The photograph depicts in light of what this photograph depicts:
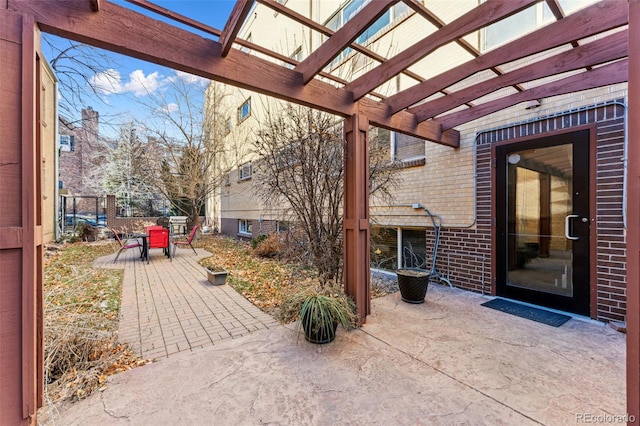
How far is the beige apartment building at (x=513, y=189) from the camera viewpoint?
3.51 meters

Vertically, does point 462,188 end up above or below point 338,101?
below

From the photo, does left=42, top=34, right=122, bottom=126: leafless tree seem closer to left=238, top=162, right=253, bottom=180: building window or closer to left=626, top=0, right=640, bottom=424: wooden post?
left=238, top=162, right=253, bottom=180: building window

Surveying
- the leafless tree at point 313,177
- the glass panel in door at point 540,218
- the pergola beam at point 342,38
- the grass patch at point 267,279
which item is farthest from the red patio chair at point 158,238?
the glass panel in door at point 540,218

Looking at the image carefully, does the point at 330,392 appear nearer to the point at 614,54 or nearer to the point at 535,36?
the point at 535,36

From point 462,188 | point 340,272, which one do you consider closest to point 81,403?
point 340,272

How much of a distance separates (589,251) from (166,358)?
5154mm

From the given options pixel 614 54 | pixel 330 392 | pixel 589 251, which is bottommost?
pixel 330 392

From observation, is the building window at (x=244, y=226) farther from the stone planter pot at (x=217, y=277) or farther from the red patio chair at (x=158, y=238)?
the stone planter pot at (x=217, y=277)

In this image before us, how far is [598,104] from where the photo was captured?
3.55 meters

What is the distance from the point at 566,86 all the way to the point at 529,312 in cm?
297

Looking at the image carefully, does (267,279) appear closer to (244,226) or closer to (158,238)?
(158,238)

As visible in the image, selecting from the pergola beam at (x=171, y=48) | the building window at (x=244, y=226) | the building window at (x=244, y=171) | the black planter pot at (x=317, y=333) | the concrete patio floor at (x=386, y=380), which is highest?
the building window at (x=244, y=171)

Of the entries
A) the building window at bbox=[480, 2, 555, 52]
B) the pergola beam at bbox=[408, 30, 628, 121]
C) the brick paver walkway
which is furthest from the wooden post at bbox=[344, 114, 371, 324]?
the building window at bbox=[480, 2, 555, 52]

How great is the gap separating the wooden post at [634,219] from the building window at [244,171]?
11726mm
